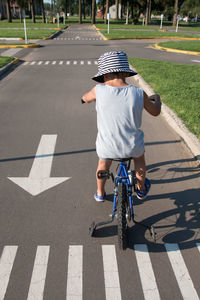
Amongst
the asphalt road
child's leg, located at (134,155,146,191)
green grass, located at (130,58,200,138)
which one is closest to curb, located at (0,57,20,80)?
green grass, located at (130,58,200,138)

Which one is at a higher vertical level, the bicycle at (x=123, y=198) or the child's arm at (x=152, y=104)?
the child's arm at (x=152, y=104)

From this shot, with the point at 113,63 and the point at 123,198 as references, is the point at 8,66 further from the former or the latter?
the point at 123,198

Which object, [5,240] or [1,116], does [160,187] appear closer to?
[5,240]

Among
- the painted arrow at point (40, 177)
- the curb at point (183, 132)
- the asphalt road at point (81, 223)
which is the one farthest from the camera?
→ the curb at point (183, 132)

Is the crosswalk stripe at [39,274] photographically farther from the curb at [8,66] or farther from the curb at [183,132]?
the curb at [8,66]

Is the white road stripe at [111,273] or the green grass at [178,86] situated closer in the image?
the white road stripe at [111,273]

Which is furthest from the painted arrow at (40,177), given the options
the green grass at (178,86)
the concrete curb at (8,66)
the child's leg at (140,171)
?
the concrete curb at (8,66)

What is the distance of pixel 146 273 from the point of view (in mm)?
2922

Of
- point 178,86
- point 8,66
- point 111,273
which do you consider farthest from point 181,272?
point 8,66

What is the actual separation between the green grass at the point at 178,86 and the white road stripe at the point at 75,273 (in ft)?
12.9

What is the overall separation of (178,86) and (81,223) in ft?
25.1

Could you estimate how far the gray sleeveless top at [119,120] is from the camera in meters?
2.75

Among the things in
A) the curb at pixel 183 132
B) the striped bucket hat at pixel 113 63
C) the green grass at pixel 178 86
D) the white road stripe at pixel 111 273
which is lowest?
the white road stripe at pixel 111 273

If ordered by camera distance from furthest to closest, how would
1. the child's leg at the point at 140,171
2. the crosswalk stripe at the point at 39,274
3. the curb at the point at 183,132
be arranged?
1. the curb at the point at 183,132
2. the child's leg at the point at 140,171
3. the crosswalk stripe at the point at 39,274
